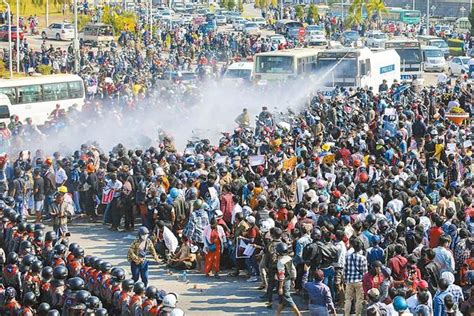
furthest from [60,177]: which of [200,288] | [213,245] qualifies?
[200,288]

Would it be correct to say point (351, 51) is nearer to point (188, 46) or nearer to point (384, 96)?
point (384, 96)

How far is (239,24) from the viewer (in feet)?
262

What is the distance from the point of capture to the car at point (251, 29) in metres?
73.4

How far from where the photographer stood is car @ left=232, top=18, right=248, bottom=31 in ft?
256

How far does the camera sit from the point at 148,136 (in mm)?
32938

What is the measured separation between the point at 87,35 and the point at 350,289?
5174cm

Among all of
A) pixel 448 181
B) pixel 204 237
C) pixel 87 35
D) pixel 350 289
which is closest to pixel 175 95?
pixel 448 181

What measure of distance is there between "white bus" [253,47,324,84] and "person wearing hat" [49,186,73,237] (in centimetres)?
2081

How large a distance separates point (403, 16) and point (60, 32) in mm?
32233

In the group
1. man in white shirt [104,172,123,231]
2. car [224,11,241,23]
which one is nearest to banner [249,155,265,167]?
man in white shirt [104,172,123,231]

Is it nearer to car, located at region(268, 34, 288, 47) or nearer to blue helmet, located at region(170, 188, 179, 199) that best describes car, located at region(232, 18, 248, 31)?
car, located at region(268, 34, 288, 47)

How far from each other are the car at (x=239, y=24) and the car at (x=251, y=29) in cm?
79

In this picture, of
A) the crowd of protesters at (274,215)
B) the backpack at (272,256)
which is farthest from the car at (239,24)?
the backpack at (272,256)

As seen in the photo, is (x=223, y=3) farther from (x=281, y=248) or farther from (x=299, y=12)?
(x=281, y=248)
